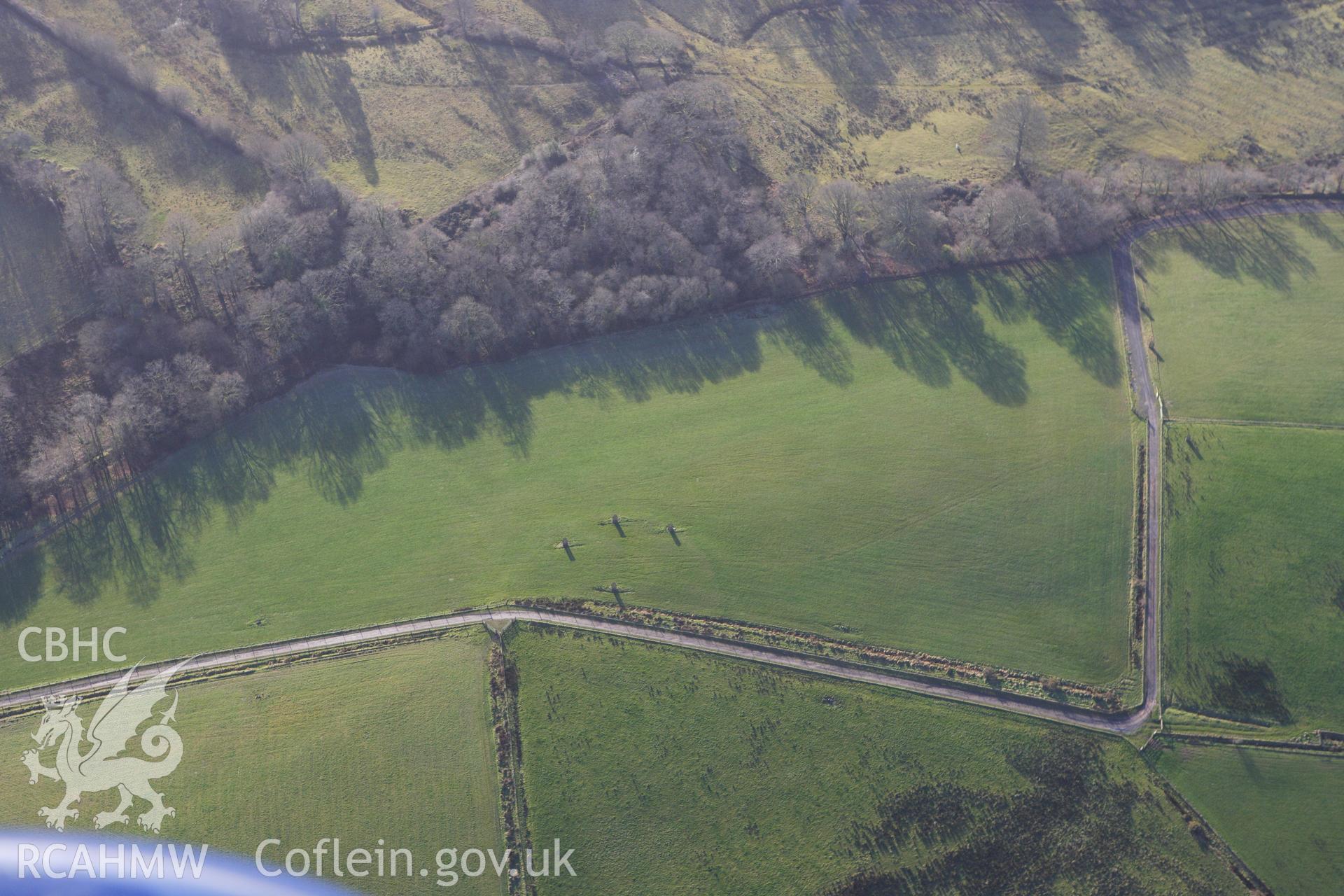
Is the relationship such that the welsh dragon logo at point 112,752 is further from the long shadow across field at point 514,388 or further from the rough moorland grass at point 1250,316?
the rough moorland grass at point 1250,316

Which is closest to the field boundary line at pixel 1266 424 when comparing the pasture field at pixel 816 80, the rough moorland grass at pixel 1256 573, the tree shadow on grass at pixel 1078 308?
the rough moorland grass at pixel 1256 573

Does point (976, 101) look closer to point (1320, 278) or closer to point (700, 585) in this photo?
point (1320, 278)

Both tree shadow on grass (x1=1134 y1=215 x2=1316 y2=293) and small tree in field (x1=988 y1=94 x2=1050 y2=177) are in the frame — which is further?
small tree in field (x1=988 y1=94 x2=1050 y2=177)

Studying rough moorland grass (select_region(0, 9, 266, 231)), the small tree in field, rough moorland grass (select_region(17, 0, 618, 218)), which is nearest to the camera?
rough moorland grass (select_region(0, 9, 266, 231))

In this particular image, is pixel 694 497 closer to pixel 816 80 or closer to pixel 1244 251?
pixel 816 80

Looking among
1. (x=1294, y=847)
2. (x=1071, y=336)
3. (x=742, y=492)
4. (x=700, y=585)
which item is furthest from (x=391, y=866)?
(x=1071, y=336)

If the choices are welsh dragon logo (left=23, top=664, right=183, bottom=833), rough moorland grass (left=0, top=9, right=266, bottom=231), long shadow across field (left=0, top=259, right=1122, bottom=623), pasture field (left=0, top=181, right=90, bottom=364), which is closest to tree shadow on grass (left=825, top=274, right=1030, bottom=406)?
long shadow across field (left=0, top=259, right=1122, bottom=623)

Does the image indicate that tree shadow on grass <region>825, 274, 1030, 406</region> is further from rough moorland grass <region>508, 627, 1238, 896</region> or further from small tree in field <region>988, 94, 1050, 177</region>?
rough moorland grass <region>508, 627, 1238, 896</region>
